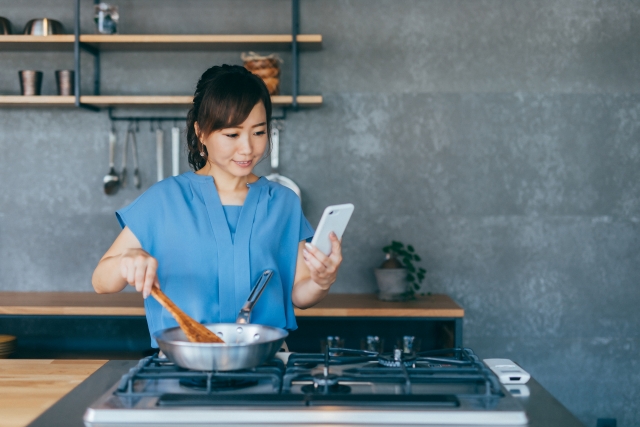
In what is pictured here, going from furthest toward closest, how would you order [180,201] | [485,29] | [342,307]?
[485,29], [342,307], [180,201]

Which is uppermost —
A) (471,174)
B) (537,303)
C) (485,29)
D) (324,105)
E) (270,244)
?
(485,29)

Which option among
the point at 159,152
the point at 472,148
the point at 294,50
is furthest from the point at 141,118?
the point at 472,148

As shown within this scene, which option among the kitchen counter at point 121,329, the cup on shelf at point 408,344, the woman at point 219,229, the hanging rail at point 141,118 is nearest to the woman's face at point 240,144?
the woman at point 219,229

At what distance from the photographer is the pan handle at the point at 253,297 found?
1256 mm

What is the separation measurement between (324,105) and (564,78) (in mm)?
1139

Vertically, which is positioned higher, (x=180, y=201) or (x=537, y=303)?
(x=180, y=201)

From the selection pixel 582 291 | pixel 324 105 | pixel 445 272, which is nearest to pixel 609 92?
pixel 582 291

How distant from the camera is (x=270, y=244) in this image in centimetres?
154

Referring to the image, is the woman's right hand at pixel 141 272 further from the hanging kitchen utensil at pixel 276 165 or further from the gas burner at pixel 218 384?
the hanging kitchen utensil at pixel 276 165

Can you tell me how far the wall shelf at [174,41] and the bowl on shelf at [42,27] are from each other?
0.04 meters

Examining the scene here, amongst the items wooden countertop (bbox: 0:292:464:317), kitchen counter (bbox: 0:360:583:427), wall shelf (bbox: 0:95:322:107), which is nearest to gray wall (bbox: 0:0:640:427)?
wall shelf (bbox: 0:95:322:107)

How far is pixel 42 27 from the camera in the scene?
9.52 feet

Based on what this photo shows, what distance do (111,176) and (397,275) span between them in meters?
1.41

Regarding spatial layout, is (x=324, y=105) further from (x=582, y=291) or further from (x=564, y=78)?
(x=582, y=291)
